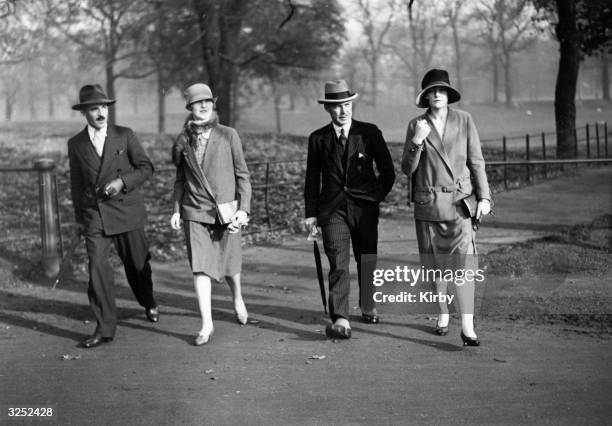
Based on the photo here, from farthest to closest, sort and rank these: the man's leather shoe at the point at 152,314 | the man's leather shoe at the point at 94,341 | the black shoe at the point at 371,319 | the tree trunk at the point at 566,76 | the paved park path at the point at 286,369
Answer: the tree trunk at the point at 566,76, the man's leather shoe at the point at 152,314, the black shoe at the point at 371,319, the man's leather shoe at the point at 94,341, the paved park path at the point at 286,369

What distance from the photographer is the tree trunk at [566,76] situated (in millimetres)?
21812

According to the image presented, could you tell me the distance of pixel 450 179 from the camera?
6203 millimetres

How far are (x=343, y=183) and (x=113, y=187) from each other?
6.06 feet

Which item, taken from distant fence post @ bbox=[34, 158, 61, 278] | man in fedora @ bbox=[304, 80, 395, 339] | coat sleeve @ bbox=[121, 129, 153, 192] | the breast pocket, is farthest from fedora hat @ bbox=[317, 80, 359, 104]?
distant fence post @ bbox=[34, 158, 61, 278]

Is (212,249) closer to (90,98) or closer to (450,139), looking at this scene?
(90,98)

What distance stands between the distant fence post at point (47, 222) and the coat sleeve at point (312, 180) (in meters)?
4.31

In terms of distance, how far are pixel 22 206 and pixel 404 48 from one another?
37699mm

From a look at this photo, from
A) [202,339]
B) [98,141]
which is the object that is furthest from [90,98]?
[202,339]

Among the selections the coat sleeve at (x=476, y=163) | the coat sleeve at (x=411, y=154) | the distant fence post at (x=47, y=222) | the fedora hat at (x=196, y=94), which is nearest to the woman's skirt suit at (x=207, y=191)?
the fedora hat at (x=196, y=94)

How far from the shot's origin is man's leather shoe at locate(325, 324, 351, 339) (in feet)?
21.2

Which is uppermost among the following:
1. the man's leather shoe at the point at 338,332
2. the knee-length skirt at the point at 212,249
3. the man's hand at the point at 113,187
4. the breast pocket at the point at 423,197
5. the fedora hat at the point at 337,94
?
the fedora hat at the point at 337,94

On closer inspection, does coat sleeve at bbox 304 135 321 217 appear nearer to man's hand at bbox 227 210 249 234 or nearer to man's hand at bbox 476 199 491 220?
man's hand at bbox 227 210 249 234

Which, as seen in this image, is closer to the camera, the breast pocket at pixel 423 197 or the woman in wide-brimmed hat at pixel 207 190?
the breast pocket at pixel 423 197

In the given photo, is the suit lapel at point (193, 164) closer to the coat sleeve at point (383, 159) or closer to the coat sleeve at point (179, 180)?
the coat sleeve at point (179, 180)
